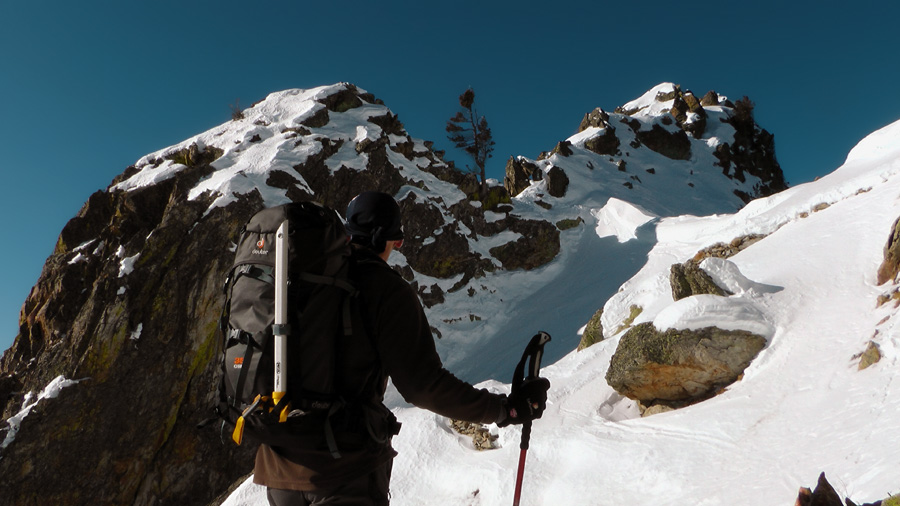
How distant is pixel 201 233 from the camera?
693 inches

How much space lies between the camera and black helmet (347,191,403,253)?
2406mm

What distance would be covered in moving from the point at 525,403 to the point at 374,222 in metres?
1.12

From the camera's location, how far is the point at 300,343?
200cm

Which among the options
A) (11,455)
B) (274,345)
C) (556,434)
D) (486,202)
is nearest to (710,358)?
(556,434)

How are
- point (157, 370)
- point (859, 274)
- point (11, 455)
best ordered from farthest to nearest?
1. point (157, 370)
2. point (11, 455)
3. point (859, 274)

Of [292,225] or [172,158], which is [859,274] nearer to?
[292,225]

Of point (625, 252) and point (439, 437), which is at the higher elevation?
point (625, 252)

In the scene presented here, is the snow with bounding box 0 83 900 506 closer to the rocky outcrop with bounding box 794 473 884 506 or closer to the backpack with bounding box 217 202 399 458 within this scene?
the rocky outcrop with bounding box 794 473 884 506

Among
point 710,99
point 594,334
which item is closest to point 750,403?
point 594,334

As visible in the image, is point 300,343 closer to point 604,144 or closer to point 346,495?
point 346,495

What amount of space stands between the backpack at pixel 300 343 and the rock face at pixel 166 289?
9.42 m

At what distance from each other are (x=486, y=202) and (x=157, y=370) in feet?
55.8

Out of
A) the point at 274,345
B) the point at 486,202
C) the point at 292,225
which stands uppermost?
the point at 486,202

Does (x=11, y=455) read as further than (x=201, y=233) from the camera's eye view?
No
